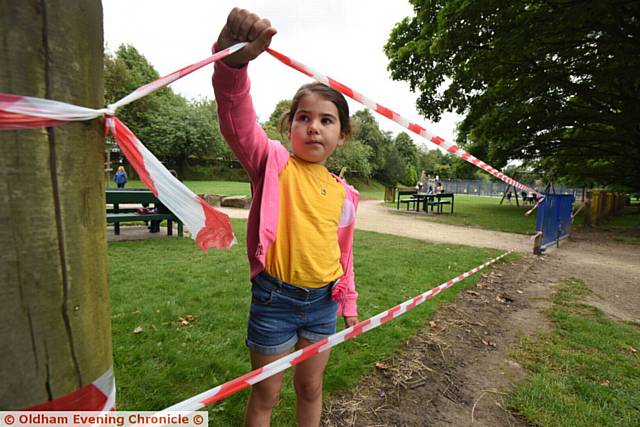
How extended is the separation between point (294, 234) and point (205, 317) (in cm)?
244

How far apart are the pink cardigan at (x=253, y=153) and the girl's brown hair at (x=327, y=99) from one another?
0.73ft

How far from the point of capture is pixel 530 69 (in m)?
10.3

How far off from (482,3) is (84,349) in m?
9.75

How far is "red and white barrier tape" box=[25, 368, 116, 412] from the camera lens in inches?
28.8

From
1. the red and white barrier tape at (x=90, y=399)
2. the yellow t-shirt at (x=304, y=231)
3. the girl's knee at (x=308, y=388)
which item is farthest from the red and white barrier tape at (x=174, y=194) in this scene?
the girl's knee at (x=308, y=388)

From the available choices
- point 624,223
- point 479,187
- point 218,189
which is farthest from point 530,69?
point 479,187

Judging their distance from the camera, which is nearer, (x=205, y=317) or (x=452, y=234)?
(x=205, y=317)

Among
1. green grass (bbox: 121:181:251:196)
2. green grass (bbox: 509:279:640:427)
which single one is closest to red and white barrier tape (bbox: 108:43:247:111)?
green grass (bbox: 509:279:640:427)

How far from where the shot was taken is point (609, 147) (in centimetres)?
1478

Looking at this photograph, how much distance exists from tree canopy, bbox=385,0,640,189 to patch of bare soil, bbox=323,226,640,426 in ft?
20.1

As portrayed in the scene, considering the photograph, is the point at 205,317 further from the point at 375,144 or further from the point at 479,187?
the point at 479,187

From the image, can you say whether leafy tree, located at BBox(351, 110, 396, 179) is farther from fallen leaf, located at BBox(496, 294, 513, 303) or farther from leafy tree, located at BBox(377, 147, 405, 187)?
fallen leaf, located at BBox(496, 294, 513, 303)

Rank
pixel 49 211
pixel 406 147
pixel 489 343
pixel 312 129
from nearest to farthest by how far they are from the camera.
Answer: pixel 49 211 → pixel 312 129 → pixel 489 343 → pixel 406 147

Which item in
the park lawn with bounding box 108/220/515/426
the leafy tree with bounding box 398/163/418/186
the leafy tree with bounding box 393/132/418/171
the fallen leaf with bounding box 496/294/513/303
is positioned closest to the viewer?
the park lawn with bounding box 108/220/515/426
